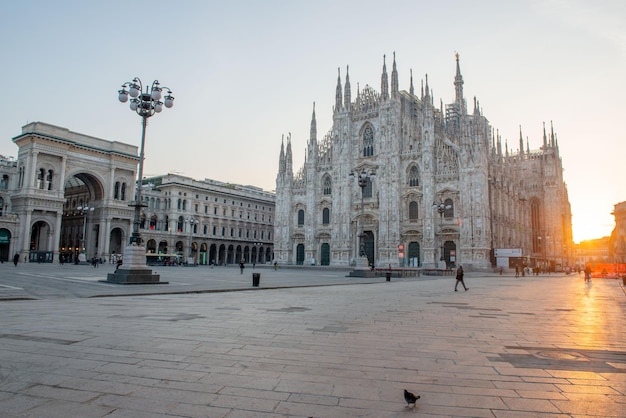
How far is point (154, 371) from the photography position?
4.49 m

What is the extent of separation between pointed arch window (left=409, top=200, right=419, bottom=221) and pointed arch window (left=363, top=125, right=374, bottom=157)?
28.2ft

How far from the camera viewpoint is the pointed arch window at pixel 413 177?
51378 millimetres

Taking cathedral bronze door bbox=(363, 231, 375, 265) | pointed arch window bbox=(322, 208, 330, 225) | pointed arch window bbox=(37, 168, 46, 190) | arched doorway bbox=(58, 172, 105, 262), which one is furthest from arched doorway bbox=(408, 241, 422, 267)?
pointed arch window bbox=(37, 168, 46, 190)

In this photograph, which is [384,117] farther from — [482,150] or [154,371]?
[154,371]

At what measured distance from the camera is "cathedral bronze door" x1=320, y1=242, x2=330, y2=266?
57062mm

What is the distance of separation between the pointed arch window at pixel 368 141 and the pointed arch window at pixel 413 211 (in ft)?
28.2

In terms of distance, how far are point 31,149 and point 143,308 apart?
52.3m

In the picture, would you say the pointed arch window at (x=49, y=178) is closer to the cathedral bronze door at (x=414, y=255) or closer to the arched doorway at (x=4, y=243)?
the arched doorway at (x=4, y=243)

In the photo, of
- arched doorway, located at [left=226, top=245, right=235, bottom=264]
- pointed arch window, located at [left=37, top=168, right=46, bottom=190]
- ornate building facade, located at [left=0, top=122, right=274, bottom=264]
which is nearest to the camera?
ornate building facade, located at [left=0, top=122, right=274, bottom=264]

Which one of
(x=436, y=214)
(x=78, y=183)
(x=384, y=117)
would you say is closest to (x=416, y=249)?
(x=436, y=214)

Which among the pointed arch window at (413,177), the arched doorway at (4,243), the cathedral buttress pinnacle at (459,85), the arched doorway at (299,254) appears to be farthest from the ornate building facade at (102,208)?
the cathedral buttress pinnacle at (459,85)

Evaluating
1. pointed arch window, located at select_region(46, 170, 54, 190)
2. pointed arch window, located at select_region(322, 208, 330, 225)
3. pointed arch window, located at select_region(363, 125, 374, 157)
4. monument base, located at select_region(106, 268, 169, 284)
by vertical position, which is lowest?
monument base, located at select_region(106, 268, 169, 284)

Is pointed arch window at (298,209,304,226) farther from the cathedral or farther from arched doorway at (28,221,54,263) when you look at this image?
arched doorway at (28,221,54,263)

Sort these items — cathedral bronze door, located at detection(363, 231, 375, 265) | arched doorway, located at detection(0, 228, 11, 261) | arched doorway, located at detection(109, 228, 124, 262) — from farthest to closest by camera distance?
arched doorway, located at detection(109, 228, 124, 262)
cathedral bronze door, located at detection(363, 231, 375, 265)
arched doorway, located at detection(0, 228, 11, 261)
